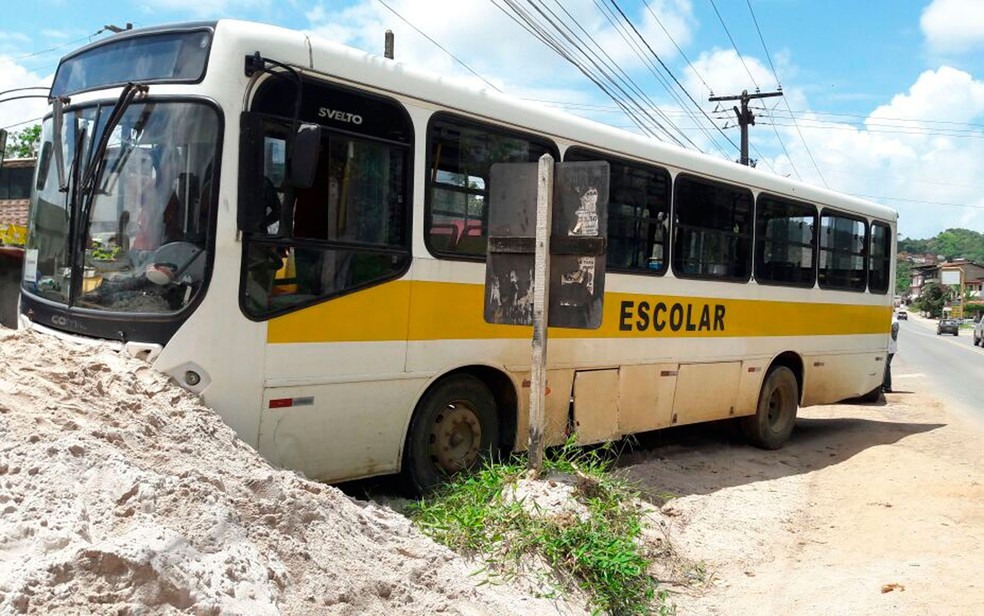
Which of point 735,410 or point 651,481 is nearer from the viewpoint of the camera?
point 651,481

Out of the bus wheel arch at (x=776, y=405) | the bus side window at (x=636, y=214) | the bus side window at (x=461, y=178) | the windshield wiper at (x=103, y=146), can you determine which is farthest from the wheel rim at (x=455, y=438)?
the bus wheel arch at (x=776, y=405)

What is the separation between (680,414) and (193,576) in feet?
20.0

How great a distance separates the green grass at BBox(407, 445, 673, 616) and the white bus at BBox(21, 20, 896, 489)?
86 centimetres

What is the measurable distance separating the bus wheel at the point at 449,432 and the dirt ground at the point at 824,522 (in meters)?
1.52

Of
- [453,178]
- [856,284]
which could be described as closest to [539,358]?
[453,178]

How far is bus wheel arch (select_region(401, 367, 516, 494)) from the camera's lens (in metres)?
5.77

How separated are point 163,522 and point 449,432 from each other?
3.04m

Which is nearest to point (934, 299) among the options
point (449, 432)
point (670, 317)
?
point (670, 317)

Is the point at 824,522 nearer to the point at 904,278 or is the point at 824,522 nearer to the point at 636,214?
the point at 636,214

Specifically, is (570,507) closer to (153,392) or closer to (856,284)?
(153,392)

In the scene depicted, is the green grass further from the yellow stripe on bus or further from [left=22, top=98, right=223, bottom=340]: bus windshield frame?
[left=22, top=98, right=223, bottom=340]: bus windshield frame

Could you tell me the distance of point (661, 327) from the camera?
786cm

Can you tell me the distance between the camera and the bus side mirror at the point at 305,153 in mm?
4648

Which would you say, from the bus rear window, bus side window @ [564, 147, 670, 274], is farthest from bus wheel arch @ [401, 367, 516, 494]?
the bus rear window
